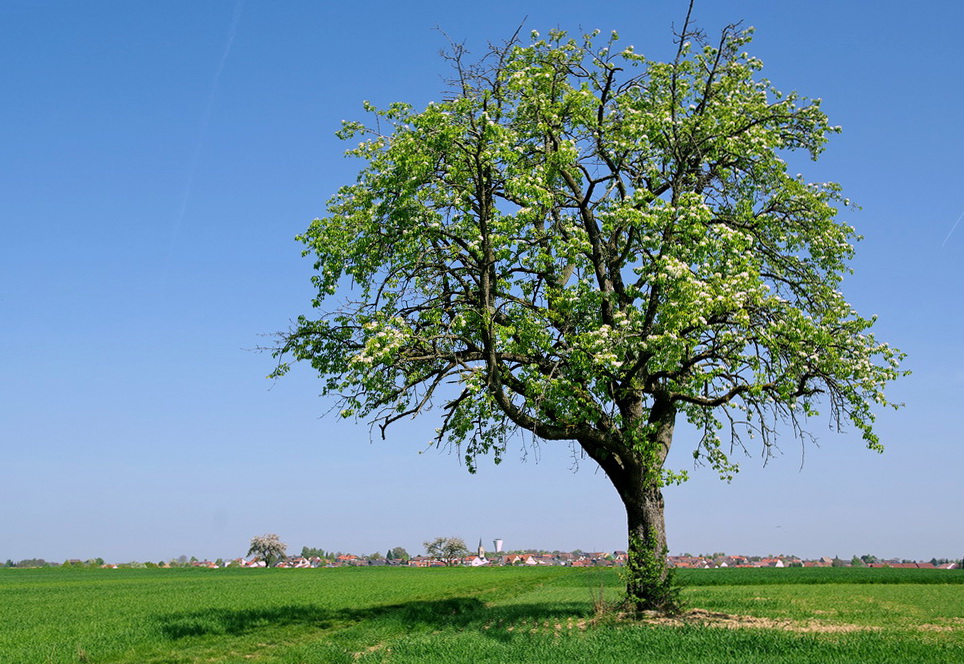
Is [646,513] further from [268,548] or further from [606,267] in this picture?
[268,548]

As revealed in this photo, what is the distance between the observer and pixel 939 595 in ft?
120

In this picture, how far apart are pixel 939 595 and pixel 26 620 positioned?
40014 mm

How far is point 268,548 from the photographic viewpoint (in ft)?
471

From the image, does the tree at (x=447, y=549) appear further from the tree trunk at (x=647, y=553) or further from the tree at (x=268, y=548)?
the tree trunk at (x=647, y=553)

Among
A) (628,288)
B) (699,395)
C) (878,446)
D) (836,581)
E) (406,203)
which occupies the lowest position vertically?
(836,581)

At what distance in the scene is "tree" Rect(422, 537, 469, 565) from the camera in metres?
148

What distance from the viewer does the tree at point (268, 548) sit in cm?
14312

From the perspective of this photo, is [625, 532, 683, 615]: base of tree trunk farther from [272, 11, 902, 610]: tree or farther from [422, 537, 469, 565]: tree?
[422, 537, 469, 565]: tree

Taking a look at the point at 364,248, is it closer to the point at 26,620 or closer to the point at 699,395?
the point at 699,395

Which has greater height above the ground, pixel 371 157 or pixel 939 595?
pixel 371 157

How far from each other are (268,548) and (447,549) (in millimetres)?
33648

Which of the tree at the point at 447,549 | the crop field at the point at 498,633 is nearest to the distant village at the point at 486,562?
the tree at the point at 447,549

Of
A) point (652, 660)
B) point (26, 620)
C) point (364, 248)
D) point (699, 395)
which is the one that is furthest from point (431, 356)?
point (26, 620)

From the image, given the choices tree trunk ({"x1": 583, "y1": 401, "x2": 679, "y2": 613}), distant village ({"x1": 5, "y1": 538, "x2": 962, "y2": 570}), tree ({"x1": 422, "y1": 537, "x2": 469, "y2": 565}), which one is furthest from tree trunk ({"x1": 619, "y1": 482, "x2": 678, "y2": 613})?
tree ({"x1": 422, "y1": 537, "x2": 469, "y2": 565})
